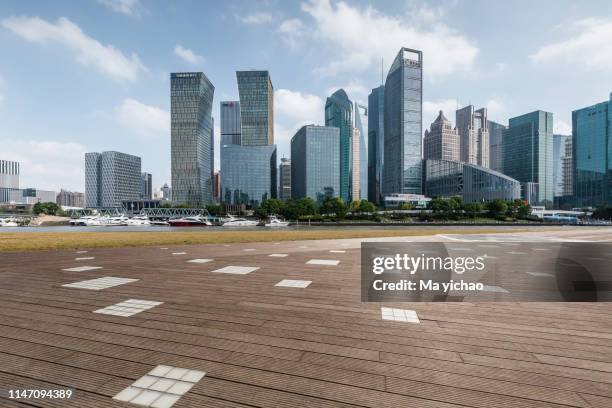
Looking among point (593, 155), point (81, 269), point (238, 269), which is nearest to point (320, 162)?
point (593, 155)

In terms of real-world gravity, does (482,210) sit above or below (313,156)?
below

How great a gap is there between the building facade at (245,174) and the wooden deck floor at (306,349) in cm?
18604

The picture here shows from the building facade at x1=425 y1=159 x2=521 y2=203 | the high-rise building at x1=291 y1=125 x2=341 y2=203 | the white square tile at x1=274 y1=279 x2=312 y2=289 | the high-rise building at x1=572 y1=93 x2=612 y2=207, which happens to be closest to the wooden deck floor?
the white square tile at x1=274 y1=279 x2=312 y2=289

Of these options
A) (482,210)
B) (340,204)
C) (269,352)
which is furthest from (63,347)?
(482,210)

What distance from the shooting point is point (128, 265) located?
1014 cm

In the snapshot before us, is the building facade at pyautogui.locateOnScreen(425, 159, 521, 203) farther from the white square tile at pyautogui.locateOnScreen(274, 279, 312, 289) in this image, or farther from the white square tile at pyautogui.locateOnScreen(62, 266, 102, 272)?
the white square tile at pyautogui.locateOnScreen(62, 266, 102, 272)

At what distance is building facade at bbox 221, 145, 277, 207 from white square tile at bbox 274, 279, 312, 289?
606 ft

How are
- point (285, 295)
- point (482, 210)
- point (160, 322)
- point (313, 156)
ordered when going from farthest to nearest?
point (313, 156)
point (482, 210)
point (285, 295)
point (160, 322)

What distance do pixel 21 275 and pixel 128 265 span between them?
278cm

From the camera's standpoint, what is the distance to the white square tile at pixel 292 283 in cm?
730

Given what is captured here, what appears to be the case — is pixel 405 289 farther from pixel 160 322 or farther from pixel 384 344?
pixel 160 322

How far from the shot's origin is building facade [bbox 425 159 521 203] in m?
156

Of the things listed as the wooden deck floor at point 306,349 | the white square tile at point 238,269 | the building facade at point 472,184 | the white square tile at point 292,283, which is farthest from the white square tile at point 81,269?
the building facade at point 472,184

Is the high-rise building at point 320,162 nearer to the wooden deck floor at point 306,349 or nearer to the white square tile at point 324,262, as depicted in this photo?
the white square tile at point 324,262
